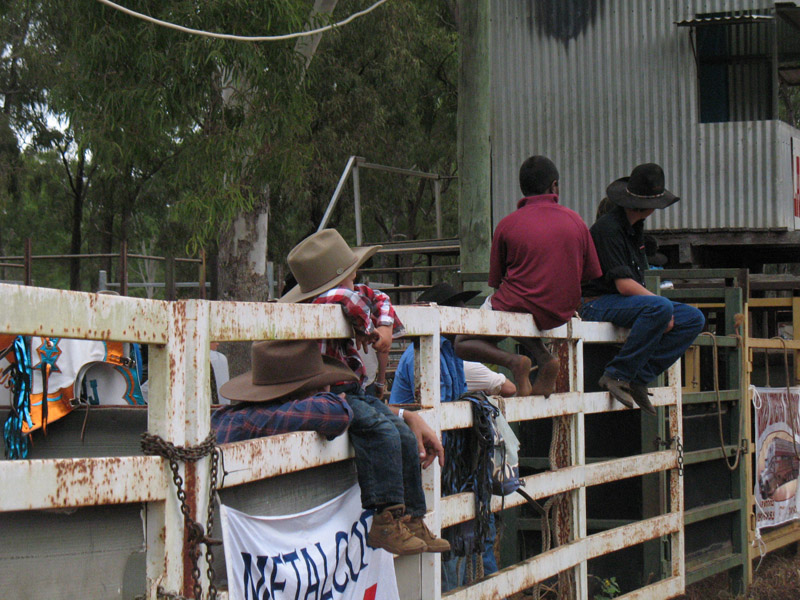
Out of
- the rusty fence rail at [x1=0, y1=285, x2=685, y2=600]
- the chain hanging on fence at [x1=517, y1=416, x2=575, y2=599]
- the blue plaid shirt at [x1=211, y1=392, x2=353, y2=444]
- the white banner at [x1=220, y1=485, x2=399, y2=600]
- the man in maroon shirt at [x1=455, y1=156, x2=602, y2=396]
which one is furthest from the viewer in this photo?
the chain hanging on fence at [x1=517, y1=416, x2=575, y2=599]

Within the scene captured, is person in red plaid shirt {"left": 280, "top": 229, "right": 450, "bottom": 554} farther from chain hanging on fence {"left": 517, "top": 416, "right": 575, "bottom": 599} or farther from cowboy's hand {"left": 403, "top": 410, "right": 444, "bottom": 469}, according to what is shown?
chain hanging on fence {"left": 517, "top": 416, "right": 575, "bottom": 599}

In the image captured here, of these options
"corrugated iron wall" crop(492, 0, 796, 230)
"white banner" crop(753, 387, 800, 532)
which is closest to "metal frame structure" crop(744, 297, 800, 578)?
"white banner" crop(753, 387, 800, 532)

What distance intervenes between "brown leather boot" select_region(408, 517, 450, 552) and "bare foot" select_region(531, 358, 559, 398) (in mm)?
1491

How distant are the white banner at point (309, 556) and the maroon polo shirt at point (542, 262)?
6.04ft

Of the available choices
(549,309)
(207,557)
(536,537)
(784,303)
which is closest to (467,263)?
(784,303)

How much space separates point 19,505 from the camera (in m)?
2.20

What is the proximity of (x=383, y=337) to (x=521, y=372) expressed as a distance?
1737 mm

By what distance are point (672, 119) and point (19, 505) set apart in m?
12.2

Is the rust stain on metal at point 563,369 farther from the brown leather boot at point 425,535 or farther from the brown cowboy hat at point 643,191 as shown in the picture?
the brown leather boot at point 425,535

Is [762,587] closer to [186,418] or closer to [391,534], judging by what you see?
[391,534]

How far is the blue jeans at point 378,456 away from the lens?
3.39 metres

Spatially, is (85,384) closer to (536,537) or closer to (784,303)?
(536,537)

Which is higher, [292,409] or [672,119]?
[672,119]

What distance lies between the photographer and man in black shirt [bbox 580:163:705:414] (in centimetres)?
558
